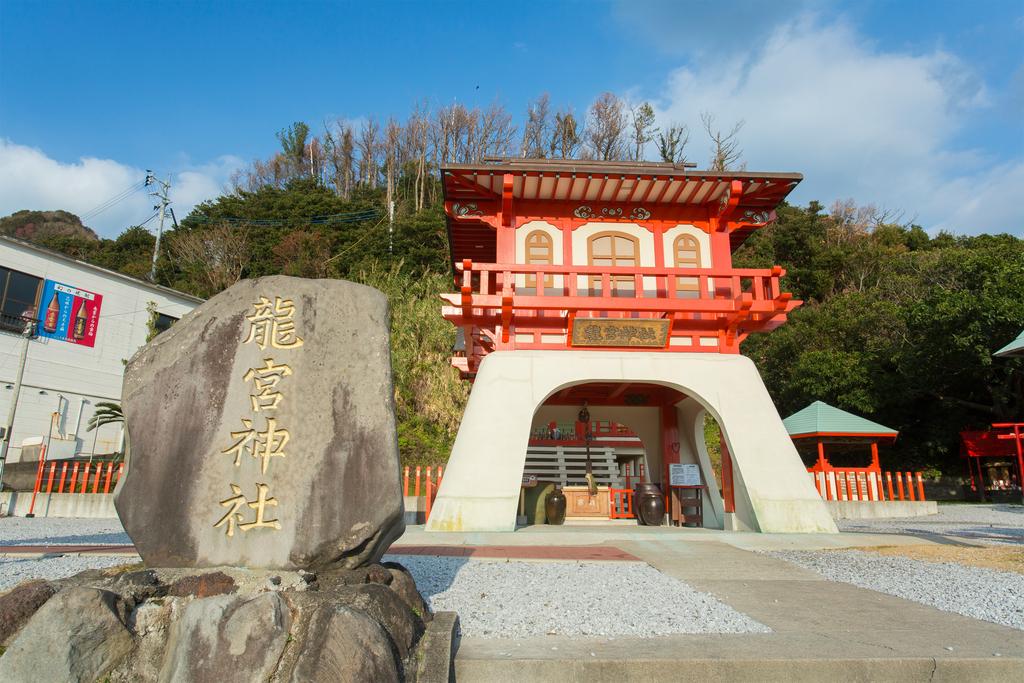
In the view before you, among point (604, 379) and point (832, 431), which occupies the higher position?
point (604, 379)

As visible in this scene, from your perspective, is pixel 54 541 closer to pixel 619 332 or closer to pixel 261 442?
pixel 261 442

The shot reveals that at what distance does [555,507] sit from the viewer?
40.2 ft

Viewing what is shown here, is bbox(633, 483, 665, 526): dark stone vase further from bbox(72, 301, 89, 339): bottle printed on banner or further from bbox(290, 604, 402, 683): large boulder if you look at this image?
bbox(72, 301, 89, 339): bottle printed on banner

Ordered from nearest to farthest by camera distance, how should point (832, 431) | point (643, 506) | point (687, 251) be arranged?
point (687, 251), point (643, 506), point (832, 431)

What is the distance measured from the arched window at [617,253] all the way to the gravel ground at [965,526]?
19.9 feet

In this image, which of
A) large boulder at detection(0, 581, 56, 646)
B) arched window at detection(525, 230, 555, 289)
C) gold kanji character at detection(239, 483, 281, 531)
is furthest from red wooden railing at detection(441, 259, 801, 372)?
large boulder at detection(0, 581, 56, 646)

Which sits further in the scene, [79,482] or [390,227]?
[390,227]

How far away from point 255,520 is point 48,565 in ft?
13.2

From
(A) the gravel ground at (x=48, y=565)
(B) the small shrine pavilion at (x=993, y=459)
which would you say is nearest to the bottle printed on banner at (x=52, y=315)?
(A) the gravel ground at (x=48, y=565)

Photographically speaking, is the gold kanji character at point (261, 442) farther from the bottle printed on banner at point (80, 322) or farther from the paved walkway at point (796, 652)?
the bottle printed on banner at point (80, 322)

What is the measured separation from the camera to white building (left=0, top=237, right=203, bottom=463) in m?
20.0

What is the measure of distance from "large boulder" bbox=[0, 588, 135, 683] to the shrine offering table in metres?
10.7

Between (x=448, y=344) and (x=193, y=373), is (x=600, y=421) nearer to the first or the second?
(x=448, y=344)

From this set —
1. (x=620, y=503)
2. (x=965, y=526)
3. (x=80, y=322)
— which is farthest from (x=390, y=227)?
(x=965, y=526)
